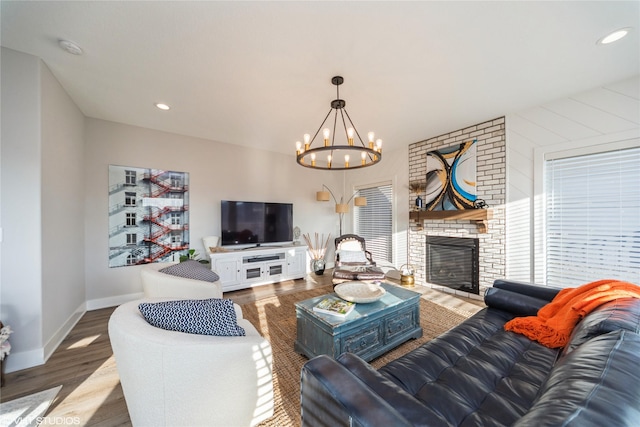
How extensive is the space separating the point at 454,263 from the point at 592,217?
161 centimetres

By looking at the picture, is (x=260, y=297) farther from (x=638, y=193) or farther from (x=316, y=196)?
(x=638, y=193)

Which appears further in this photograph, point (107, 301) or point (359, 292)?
point (107, 301)

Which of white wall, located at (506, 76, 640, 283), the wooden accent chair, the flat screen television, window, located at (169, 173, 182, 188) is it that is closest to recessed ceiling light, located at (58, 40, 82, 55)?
window, located at (169, 173, 182, 188)

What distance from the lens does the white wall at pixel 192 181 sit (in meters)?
3.15

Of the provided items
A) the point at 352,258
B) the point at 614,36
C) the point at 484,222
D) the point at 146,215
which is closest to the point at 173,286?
the point at 146,215

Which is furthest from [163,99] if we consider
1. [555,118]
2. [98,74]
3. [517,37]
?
[555,118]

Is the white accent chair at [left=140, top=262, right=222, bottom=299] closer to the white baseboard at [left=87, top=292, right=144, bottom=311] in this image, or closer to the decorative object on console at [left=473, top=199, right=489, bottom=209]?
the white baseboard at [left=87, top=292, right=144, bottom=311]

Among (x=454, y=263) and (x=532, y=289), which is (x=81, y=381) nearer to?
(x=532, y=289)

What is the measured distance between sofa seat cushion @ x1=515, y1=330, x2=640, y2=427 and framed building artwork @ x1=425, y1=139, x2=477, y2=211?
289cm

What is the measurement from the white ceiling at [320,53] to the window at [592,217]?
0.86 metres

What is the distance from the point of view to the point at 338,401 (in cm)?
83

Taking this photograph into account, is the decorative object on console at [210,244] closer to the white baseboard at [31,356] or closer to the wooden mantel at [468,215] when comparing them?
the white baseboard at [31,356]

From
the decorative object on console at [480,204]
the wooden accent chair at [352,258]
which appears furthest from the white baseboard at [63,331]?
the decorative object on console at [480,204]

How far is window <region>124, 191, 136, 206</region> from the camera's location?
3342 mm
